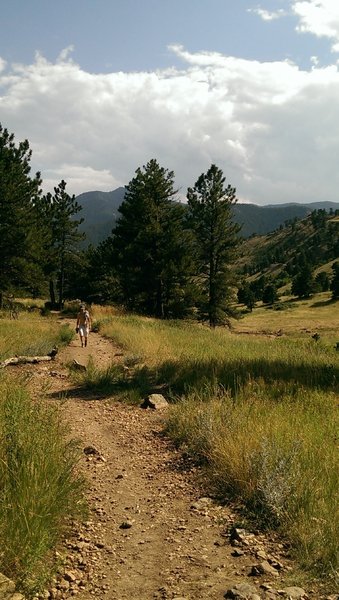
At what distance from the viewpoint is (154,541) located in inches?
144

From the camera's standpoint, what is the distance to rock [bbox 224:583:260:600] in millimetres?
2836

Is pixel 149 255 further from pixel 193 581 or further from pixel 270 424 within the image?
pixel 193 581

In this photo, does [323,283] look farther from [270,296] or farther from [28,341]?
[28,341]

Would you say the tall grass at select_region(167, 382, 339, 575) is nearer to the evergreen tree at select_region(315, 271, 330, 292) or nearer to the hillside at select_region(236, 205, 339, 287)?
the evergreen tree at select_region(315, 271, 330, 292)

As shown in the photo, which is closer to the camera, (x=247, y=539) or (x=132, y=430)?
(x=247, y=539)

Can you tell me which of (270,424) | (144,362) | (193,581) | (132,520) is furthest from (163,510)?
(144,362)

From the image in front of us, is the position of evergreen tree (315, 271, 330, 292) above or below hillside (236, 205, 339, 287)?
below

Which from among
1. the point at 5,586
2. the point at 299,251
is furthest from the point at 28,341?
the point at 299,251

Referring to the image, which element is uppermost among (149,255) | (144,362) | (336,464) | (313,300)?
(149,255)

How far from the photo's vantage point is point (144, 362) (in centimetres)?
1209

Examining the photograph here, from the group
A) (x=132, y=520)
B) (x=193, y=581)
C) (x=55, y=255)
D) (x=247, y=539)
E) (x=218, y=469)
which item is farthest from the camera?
(x=55, y=255)

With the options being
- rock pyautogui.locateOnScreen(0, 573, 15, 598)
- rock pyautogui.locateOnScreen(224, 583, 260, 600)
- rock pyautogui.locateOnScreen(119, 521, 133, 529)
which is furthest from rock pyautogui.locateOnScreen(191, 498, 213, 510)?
rock pyautogui.locateOnScreen(0, 573, 15, 598)

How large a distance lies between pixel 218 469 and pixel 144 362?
24.2ft

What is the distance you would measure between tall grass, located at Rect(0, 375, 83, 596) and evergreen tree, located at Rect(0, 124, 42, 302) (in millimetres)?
26033
